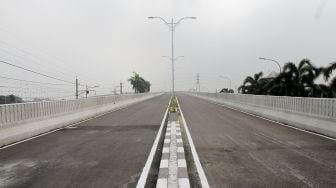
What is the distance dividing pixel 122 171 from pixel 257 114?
1896cm

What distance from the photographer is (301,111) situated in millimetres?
16547

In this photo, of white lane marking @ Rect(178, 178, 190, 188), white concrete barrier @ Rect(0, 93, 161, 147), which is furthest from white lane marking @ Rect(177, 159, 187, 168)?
white concrete barrier @ Rect(0, 93, 161, 147)

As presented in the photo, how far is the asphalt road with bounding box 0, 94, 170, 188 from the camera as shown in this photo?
6785mm

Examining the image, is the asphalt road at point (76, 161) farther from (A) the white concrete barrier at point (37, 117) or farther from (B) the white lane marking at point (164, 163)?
(A) the white concrete barrier at point (37, 117)

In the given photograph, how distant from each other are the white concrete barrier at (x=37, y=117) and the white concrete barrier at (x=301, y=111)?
11062 millimetres

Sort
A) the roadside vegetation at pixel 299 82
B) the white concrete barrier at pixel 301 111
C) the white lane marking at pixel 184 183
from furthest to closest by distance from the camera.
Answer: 1. the roadside vegetation at pixel 299 82
2. the white concrete barrier at pixel 301 111
3. the white lane marking at pixel 184 183

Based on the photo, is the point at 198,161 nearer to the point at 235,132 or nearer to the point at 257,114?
the point at 235,132

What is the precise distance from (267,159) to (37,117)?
9.61m

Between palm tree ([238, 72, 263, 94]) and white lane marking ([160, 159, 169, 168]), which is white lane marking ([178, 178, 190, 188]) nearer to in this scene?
white lane marking ([160, 159, 169, 168])

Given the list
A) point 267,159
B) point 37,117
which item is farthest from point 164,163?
point 37,117

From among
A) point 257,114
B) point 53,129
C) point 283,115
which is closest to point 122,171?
point 53,129

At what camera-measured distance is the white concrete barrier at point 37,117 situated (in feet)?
39.3

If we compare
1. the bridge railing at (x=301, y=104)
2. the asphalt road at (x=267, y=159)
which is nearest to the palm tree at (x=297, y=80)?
the bridge railing at (x=301, y=104)

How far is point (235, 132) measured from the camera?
14547mm
